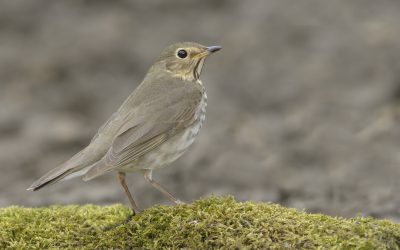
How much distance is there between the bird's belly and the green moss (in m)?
0.61

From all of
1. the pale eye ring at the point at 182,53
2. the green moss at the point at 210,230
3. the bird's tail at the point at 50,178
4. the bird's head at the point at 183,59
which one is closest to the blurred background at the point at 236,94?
the bird's head at the point at 183,59

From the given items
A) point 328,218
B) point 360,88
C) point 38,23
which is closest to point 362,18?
point 360,88

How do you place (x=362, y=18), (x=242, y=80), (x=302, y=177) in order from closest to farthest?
(x=302, y=177) < (x=242, y=80) < (x=362, y=18)

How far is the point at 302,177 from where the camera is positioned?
9570mm

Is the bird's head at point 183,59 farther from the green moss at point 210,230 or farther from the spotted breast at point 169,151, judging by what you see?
the green moss at point 210,230

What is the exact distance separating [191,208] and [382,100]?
20.9 ft

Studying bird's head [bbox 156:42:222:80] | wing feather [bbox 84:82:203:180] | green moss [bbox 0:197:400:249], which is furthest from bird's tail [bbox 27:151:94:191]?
bird's head [bbox 156:42:222:80]

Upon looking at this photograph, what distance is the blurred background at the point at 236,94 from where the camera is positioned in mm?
9367

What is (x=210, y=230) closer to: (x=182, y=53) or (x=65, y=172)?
(x=65, y=172)

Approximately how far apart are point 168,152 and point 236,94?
5.70m

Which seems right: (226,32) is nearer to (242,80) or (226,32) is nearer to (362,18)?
(242,80)

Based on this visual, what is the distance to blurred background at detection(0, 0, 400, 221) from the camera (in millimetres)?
9367

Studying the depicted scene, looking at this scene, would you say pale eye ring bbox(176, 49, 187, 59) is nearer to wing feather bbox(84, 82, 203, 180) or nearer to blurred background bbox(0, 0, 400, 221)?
wing feather bbox(84, 82, 203, 180)

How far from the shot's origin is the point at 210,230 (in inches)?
198
